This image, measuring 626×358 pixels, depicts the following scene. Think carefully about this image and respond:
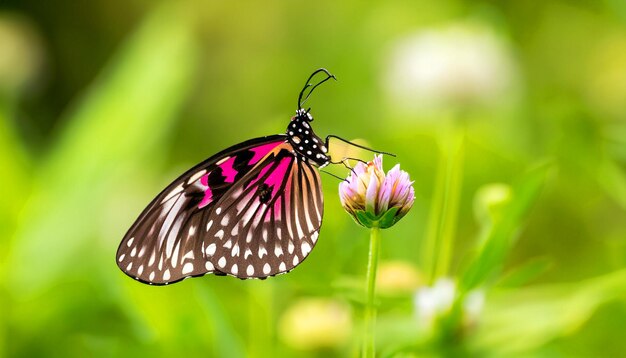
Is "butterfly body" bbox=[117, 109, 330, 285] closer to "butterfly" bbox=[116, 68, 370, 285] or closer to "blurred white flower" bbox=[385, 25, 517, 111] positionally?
"butterfly" bbox=[116, 68, 370, 285]

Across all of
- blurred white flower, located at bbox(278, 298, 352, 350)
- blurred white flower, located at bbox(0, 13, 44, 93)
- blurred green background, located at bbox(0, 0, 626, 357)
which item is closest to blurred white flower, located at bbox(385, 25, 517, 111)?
blurred green background, located at bbox(0, 0, 626, 357)

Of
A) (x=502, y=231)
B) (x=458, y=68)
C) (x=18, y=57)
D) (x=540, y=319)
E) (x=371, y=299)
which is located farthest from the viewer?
(x=18, y=57)

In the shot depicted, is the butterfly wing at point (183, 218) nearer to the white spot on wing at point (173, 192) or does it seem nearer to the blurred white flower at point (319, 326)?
the white spot on wing at point (173, 192)

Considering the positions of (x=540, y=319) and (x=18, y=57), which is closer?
(x=540, y=319)

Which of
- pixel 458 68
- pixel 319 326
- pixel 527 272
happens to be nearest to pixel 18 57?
pixel 458 68

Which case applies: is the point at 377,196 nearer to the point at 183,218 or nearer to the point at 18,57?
the point at 183,218

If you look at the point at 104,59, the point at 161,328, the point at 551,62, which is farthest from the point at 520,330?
the point at 104,59

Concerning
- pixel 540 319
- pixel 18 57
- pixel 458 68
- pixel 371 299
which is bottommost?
pixel 371 299
